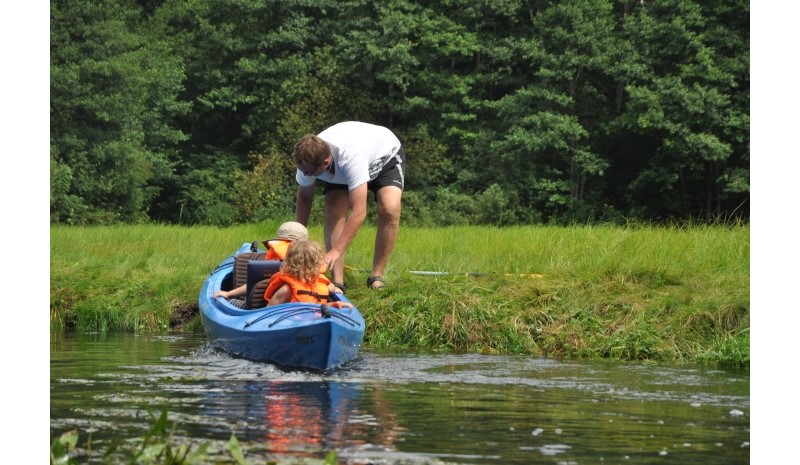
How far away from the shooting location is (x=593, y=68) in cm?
3158

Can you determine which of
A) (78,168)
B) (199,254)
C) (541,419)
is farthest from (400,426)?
(78,168)

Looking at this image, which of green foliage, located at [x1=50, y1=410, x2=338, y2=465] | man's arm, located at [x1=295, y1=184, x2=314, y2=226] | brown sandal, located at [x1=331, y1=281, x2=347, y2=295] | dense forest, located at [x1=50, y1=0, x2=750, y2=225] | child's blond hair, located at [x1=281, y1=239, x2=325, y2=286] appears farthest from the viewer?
dense forest, located at [x1=50, y1=0, x2=750, y2=225]

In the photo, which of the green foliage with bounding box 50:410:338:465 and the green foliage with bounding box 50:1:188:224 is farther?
the green foliage with bounding box 50:1:188:224

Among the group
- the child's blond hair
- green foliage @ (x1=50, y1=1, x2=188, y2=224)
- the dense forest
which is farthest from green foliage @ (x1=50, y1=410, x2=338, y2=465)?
green foliage @ (x1=50, y1=1, x2=188, y2=224)

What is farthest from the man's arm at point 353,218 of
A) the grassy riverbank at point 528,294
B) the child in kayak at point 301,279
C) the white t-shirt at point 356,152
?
the child in kayak at point 301,279

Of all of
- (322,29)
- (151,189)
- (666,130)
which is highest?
(322,29)

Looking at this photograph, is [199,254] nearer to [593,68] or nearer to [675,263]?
[675,263]

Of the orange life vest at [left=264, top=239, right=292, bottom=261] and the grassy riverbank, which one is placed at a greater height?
the orange life vest at [left=264, top=239, right=292, bottom=261]

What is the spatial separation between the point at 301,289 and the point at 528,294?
2.81 metres

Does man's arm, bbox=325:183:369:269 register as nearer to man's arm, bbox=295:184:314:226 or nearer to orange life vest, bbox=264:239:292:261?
orange life vest, bbox=264:239:292:261

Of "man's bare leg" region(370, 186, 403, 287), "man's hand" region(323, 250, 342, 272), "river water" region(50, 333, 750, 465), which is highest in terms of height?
"man's bare leg" region(370, 186, 403, 287)

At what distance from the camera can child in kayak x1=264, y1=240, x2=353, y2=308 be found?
9219 millimetres

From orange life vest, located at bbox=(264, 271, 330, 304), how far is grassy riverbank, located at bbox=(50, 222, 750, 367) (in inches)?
60.9

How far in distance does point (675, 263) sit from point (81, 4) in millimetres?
23984
